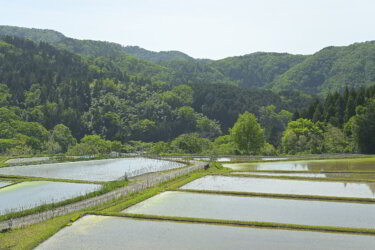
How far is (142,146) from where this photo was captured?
375 feet

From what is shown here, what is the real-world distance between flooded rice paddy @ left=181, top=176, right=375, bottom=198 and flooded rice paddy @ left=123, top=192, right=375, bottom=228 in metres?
3.05

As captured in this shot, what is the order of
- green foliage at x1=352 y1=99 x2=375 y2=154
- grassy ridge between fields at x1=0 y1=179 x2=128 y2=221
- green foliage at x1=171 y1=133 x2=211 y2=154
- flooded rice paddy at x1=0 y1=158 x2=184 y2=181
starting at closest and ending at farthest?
grassy ridge between fields at x1=0 y1=179 x2=128 y2=221 → flooded rice paddy at x1=0 y1=158 x2=184 y2=181 → green foliage at x1=352 y1=99 x2=375 y2=154 → green foliage at x1=171 y1=133 x2=211 y2=154

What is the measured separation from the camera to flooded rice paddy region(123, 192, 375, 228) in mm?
23948

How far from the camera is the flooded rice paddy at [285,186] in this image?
32.1 meters

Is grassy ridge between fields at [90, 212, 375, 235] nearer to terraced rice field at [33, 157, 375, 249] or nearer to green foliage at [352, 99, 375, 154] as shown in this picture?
terraced rice field at [33, 157, 375, 249]

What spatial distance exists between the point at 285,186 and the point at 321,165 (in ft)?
54.1

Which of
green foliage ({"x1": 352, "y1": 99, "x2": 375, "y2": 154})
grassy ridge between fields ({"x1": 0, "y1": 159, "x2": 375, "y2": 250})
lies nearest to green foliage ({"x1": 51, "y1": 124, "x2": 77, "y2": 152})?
green foliage ({"x1": 352, "y1": 99, "x2": 375, "y2": 154})

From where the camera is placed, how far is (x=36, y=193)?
3562cm

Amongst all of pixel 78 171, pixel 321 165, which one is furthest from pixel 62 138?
pixel 321 165

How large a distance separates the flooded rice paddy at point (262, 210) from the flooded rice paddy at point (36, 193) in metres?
7.99

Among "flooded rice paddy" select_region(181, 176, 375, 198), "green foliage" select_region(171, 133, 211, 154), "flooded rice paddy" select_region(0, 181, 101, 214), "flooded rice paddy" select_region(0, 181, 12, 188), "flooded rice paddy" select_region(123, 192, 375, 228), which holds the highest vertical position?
"green foliage" select_region(171, 133, 211, 154)

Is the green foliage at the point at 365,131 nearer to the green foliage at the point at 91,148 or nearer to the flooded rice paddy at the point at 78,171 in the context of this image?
the flooded rice paddy at the point at 78,171

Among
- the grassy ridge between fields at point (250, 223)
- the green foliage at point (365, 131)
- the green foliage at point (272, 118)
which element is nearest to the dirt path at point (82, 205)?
the grassy ridge between fields at point (250, 223)

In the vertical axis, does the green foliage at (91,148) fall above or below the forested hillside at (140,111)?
below
